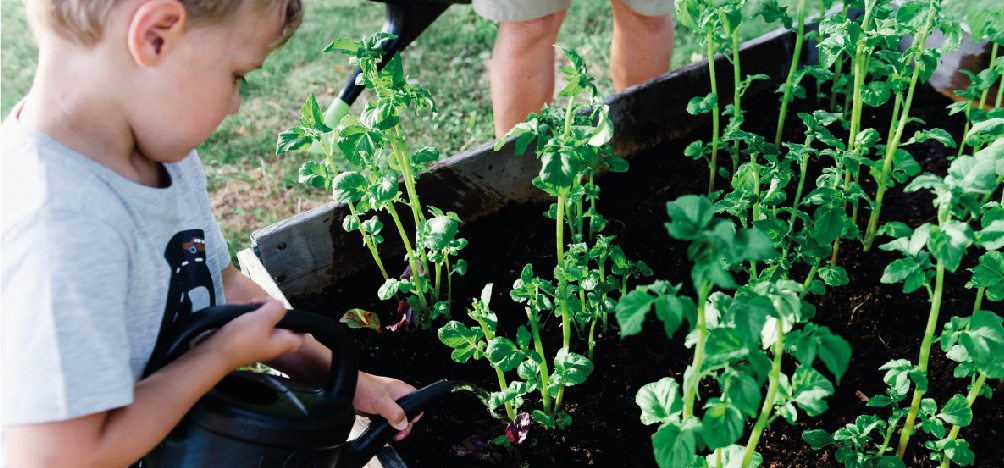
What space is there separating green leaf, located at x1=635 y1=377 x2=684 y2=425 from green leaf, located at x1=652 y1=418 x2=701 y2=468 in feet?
0.18

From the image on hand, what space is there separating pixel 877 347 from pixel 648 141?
102cm

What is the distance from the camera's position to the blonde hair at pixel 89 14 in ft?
3.34

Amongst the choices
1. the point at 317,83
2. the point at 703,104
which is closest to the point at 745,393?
the point at 703,104

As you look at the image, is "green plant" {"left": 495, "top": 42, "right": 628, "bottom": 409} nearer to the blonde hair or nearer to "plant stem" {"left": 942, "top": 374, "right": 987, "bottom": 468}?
the blonde hair

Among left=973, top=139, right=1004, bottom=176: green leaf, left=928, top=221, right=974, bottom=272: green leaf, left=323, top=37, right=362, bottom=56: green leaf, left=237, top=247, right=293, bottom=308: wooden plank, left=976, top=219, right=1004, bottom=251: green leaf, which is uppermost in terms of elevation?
left=323, top=37, right=362, bottom=56: green leaf

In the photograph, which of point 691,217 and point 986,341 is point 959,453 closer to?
point 986,341

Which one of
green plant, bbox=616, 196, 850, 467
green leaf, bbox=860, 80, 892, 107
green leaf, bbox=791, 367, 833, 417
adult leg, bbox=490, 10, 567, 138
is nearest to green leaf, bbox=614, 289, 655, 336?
green plant, bbox=616, 196, 850, 467

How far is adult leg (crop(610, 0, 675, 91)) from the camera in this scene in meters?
2.69

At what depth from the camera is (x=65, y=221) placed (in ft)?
3.25

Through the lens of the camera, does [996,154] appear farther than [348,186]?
No

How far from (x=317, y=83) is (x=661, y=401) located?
2.86 metres

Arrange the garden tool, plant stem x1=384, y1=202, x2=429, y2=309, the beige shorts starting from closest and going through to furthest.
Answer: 1. plant stem x1=384, y1=202, x2=429, y2=309
2. the beige shorts
3. the garden tool

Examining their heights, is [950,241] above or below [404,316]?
above

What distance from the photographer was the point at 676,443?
101cm
